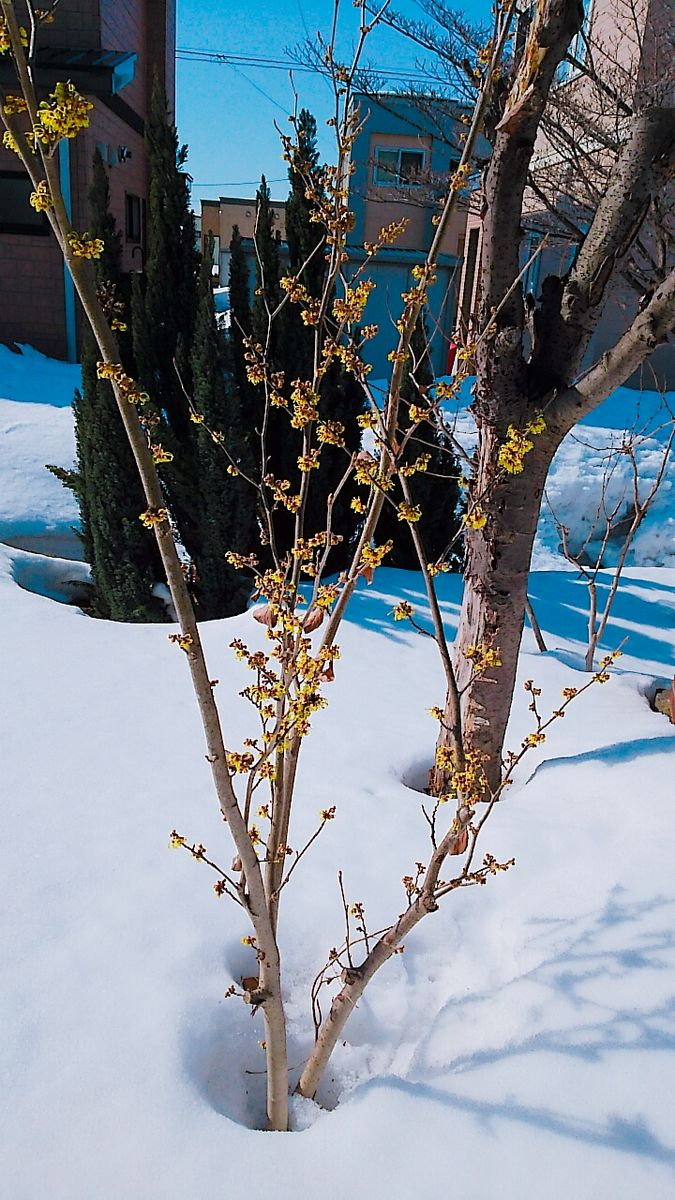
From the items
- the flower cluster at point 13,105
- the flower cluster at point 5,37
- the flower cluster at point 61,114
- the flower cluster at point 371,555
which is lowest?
the flower cluster at point 371,555

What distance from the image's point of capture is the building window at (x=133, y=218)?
1255 cm

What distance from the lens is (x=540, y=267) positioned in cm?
1191

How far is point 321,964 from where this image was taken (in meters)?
1.97

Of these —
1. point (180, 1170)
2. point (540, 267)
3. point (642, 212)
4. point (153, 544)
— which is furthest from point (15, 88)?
point (180, 1170)

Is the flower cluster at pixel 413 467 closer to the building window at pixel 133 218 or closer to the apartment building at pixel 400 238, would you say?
the apartment building at pixel 400 238

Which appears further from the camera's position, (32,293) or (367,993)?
(32,293)

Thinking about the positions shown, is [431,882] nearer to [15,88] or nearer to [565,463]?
[565,463]

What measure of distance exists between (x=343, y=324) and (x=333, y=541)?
0.43 meters

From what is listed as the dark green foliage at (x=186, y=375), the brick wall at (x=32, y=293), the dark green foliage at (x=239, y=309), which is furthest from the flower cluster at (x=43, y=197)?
→ the brick wall at (x=32, y=293)

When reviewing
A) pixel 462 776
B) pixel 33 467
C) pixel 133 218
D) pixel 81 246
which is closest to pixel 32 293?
pixel 133 218

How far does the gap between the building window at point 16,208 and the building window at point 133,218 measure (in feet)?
7.24

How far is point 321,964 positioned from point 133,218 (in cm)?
1324

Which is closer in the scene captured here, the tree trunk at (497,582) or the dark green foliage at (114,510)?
the tree trunk at (497,582)

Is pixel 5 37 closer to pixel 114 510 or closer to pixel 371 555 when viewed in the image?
pixel 371 555
